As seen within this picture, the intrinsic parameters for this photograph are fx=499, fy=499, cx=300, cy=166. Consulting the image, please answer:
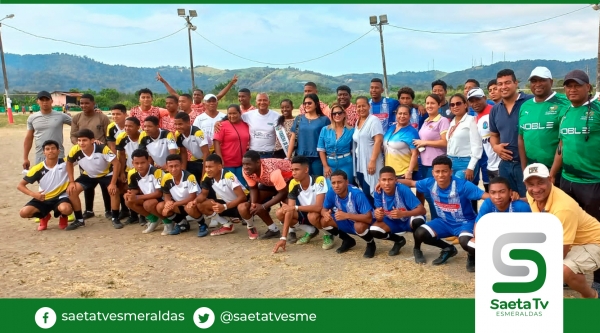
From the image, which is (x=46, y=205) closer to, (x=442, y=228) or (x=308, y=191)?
(x=308, y=191)

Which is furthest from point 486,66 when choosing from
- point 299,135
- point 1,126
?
point 299,135

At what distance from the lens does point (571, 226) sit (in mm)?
3914

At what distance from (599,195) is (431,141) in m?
2.16

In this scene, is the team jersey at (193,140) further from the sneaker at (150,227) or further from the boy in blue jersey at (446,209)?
the boy in blue jersey at (446,209)

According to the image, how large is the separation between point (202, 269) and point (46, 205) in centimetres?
336

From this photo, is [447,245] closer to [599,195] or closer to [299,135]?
[599,195]

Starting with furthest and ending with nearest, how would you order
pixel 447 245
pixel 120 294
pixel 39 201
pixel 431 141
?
1. pixel 39 201
2. pixel 431 141
3. pixel 447 245
4. pixel 120 294

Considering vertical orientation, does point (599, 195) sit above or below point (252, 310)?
above

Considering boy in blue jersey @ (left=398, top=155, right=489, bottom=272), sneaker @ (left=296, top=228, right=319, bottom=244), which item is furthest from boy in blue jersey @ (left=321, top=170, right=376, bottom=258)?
boy in blue jersey @ (left=398, top=155, right=489, bottom=272)

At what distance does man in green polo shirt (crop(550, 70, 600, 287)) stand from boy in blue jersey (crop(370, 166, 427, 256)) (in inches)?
65.3

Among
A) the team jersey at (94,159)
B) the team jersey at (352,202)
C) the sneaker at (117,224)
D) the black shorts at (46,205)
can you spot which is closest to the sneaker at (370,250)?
the team jersey at (352,202)

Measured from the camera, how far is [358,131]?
257 inches

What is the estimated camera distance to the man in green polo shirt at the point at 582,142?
4.34 meters

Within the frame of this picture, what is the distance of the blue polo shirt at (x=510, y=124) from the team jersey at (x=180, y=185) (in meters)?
3.94
